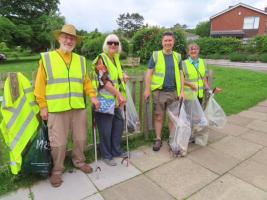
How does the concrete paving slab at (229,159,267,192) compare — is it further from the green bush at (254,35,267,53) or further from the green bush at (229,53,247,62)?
the green bush at (254,35,267,53)

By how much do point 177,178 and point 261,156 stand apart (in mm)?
1514

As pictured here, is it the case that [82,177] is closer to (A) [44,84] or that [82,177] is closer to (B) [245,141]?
(A) [44,84]

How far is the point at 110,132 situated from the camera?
329 cm

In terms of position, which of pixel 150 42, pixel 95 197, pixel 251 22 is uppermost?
pixel 251 22

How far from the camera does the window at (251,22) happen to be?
36300 mm

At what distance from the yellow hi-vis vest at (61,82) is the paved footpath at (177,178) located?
38.3 inches

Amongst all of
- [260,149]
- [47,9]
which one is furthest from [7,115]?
[47,9]

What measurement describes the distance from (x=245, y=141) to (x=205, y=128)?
2.87 feet

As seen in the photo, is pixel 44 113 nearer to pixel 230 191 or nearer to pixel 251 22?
pixel 230 191

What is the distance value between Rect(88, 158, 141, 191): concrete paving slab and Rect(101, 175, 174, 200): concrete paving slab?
100 millimetres

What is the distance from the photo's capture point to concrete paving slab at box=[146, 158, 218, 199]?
279 centimetres

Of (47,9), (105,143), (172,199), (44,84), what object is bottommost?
(172,199)

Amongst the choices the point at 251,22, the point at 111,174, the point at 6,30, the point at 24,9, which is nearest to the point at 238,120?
the point at 111,174

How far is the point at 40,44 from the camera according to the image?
28609mm
